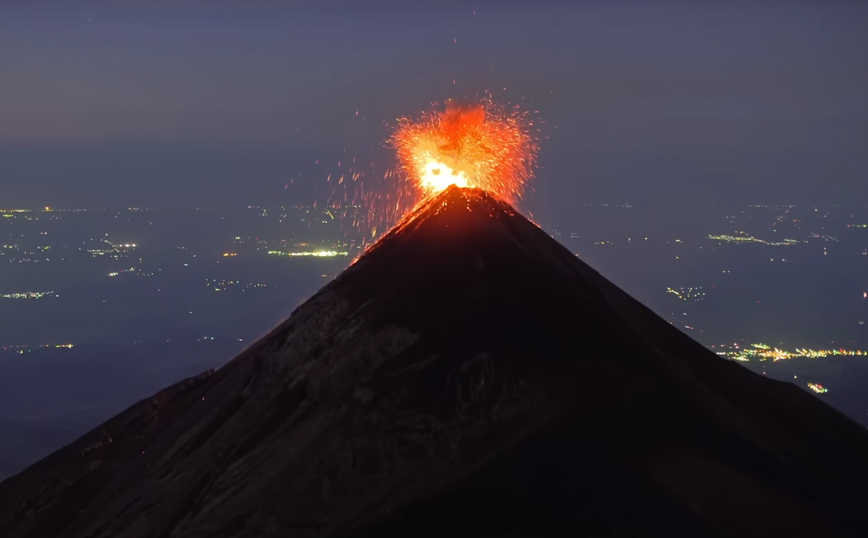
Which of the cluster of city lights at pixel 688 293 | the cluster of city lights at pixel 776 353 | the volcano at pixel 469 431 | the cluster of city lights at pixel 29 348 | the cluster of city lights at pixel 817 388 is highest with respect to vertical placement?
the cluster of city lights at pixel 688 293

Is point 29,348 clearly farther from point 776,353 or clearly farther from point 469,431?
point 469,431

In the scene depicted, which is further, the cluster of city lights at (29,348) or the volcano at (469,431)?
the cluster of city lights at (29,348)

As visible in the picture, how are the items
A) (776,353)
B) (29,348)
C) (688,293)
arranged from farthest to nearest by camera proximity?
1. (29,348)
2. (688,293)
3. (776,353)

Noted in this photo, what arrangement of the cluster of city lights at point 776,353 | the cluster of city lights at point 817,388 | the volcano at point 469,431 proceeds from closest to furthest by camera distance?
the volcano at point 469,431 → the cluster of city lights at point 817,388 → the cluster of city lights at point 776,353

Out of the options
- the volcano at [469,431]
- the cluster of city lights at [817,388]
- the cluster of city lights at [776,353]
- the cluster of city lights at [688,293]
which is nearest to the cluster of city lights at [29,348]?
the cluster of city lights at [688,293]

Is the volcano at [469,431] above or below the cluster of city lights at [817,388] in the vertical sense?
below

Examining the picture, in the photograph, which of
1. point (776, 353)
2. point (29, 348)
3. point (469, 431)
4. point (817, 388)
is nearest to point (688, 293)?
point (776, 353)

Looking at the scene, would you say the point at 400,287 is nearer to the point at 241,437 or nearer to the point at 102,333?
the point at 241,437

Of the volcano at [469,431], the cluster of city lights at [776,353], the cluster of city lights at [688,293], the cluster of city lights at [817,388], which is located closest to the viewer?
the volcano at [469,431]

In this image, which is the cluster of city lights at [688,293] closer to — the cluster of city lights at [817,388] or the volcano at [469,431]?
the cluster of city lights at [817,388]
